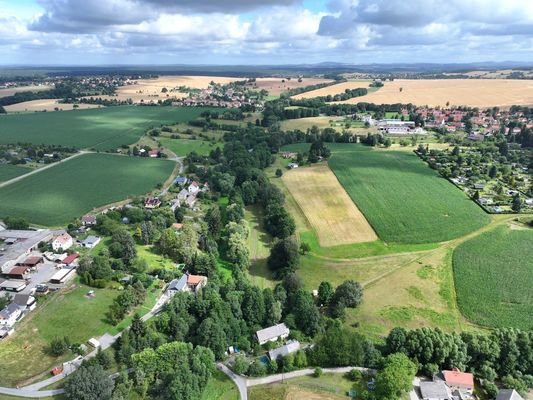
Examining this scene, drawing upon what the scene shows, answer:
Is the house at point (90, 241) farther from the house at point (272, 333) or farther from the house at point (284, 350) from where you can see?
the house at point (284, 350)

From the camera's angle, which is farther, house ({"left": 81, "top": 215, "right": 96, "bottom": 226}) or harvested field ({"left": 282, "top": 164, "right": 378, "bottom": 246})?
house ({"left": 81, "top": 215, "right": 96, "bottom": 226})

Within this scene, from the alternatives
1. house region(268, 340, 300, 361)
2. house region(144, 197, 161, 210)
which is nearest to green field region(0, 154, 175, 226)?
house region(144, 197, 161, 210)

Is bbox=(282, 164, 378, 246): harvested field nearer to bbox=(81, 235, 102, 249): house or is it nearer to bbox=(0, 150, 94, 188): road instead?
bbox=(81, 235, 102, 249): house

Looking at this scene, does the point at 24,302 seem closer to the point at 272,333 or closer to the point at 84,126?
the point at 272,333

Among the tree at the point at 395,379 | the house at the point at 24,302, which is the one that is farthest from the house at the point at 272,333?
the house at the point at 24,302

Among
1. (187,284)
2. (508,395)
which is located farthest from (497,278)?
(187,284)

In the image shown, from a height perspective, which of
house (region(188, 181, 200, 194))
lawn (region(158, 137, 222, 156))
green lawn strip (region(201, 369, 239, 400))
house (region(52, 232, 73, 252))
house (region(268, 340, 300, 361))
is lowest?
green lawn strip (region(201, 369, 239, 400))
